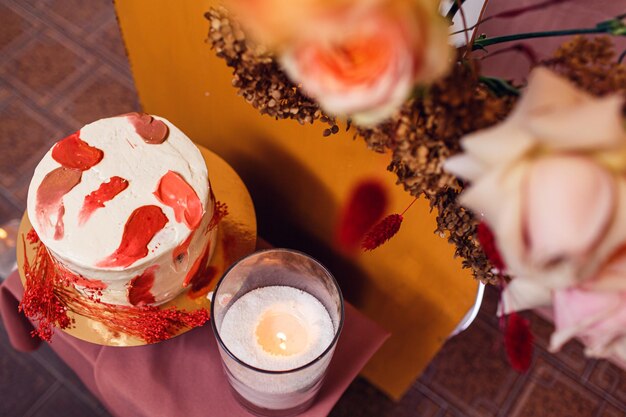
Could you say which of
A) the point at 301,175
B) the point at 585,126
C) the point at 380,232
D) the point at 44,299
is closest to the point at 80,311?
the point at 44,299

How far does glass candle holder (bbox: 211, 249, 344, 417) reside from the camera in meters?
0.71

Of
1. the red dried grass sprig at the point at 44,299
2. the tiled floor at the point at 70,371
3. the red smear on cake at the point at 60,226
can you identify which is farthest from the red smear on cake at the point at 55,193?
the tiled floor at the point at 70,371

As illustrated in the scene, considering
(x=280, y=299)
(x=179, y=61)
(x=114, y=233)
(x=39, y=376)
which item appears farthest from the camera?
(x=39, y=376)

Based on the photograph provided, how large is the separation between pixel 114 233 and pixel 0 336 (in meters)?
0.90

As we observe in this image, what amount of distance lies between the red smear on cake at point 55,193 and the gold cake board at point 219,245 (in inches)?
5.6

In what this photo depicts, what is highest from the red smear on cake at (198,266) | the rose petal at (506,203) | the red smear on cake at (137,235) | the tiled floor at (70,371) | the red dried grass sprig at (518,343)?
the rose petal at (506,203)

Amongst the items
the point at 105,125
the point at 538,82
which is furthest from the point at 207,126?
the point at 538,82

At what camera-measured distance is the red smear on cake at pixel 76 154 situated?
70 centimetres

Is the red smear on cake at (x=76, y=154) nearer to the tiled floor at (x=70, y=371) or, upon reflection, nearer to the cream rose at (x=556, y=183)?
the cream rose at (x=556, y=183)

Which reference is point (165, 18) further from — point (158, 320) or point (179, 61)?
point (158, 320)

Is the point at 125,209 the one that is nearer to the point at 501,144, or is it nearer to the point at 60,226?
the point at 60,226

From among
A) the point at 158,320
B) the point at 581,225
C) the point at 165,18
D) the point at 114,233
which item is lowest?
the point at 158,320

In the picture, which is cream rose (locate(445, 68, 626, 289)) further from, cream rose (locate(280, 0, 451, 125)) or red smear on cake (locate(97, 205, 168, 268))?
red smear on cake (locate(97, 205, 168, 268))

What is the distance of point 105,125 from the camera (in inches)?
29.3
